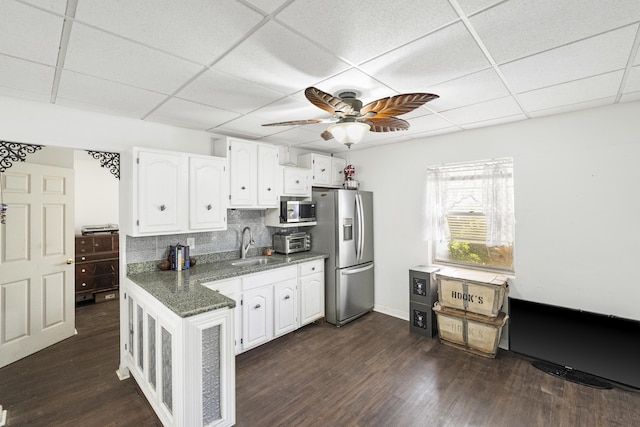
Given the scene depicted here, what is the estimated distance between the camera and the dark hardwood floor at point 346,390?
2.15 m

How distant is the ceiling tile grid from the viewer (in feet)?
4.28

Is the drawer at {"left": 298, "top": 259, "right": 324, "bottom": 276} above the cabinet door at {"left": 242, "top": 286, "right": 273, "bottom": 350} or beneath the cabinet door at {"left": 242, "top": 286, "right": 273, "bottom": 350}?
above

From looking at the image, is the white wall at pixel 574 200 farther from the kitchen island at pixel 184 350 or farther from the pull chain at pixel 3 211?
the pull chain at pixel 3 211

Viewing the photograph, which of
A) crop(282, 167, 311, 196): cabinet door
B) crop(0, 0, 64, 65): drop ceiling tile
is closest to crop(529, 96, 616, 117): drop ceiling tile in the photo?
crop(282, 167, 311, 196): cabinet door

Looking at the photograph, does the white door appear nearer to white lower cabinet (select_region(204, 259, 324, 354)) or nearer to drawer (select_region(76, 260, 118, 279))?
drawer (select_region(76, 260, 118, 279))

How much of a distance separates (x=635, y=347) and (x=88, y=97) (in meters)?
4.83

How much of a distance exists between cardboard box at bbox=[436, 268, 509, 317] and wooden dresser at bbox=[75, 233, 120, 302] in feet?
16.8

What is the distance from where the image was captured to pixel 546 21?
1399 mm

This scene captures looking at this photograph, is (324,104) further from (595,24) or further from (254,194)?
(254,194)

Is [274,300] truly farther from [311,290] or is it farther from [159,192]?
[159,192]

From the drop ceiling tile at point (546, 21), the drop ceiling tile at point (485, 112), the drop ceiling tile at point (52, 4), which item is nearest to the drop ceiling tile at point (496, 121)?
the drop ceiling tile at point (485, 112)

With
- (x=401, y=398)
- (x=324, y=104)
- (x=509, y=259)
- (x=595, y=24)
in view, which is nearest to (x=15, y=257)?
(x=324, y=104)

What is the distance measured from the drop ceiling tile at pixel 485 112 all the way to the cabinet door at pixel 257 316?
263 centimetres

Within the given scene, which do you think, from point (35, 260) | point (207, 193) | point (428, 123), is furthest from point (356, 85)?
point (35, 260)
